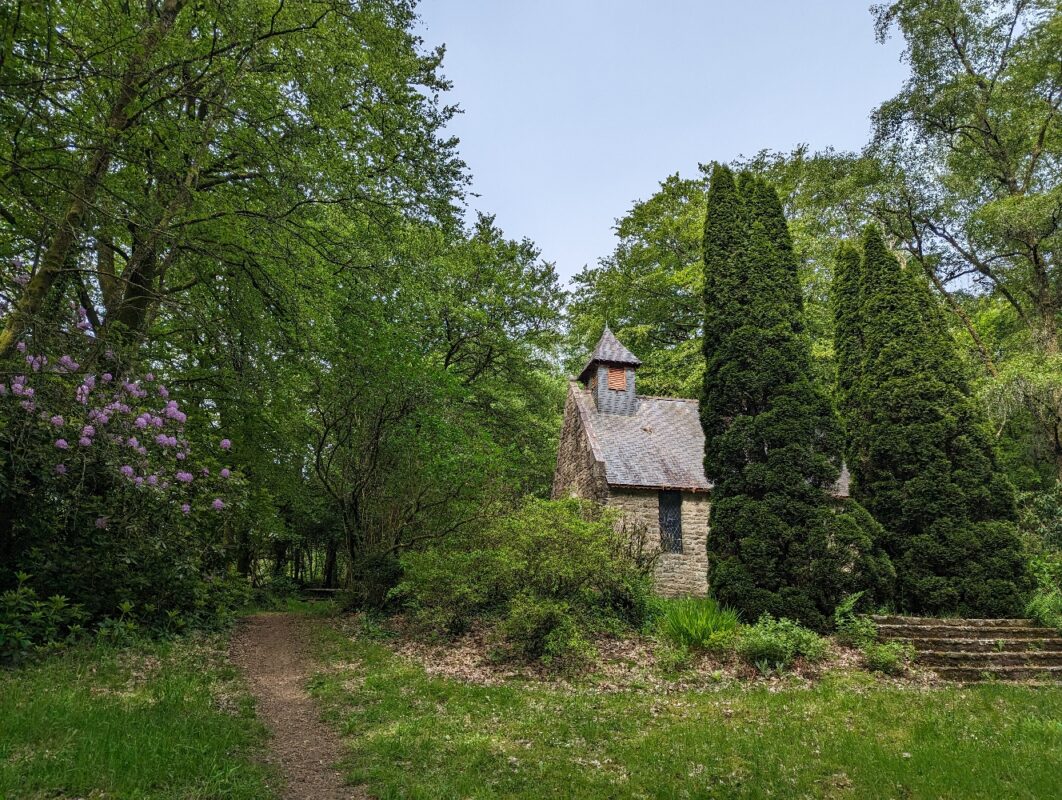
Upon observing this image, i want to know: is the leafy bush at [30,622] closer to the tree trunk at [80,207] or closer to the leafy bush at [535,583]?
the tree trunk at [80,207]

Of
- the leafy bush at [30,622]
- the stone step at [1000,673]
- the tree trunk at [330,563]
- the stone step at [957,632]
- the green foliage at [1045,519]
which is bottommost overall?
the tree trunk at [330,563]

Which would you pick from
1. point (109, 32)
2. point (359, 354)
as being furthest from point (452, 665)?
point (109, 32)

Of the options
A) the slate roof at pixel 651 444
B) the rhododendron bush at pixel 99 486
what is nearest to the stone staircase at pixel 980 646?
the slate roof at pixel 651 444

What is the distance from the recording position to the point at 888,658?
763 centimetres

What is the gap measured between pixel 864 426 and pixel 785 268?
385cm

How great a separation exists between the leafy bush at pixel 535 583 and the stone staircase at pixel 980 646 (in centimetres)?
407

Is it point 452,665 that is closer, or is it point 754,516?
point 452,665

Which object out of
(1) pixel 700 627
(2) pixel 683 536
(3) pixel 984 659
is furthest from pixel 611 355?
(3) pixel 984 659

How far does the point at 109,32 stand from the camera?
4.99 meters

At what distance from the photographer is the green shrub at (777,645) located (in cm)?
778

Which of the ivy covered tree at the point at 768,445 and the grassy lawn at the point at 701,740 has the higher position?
the ivy covered tree at the point at 768,445

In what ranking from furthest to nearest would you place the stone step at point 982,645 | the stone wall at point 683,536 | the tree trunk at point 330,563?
the tree trunk at point 330,563 → the stone wall at point 683,536 → the stone step at point 982,645

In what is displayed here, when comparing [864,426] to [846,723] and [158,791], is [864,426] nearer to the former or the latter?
[846,723]

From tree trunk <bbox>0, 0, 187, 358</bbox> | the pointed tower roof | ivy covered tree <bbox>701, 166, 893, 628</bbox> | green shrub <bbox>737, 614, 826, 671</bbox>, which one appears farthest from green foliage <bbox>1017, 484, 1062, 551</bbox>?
tree trunk <bbox>0, 0, 187, 358</bbox>
